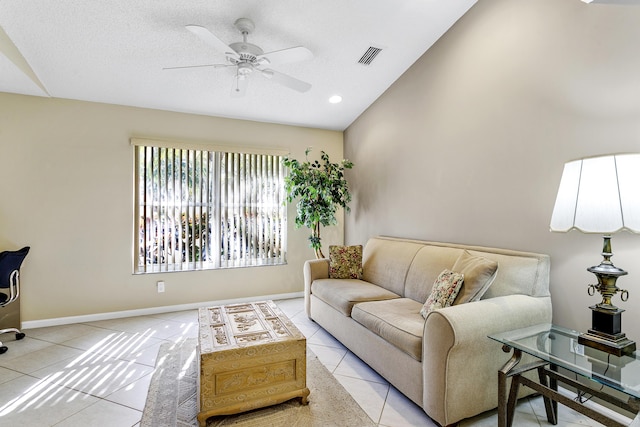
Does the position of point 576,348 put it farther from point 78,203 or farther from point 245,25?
point 78,203

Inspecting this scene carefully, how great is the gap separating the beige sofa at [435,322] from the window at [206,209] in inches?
62.1

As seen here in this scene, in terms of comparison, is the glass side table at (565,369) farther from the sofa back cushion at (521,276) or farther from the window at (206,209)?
the window at (206,209)

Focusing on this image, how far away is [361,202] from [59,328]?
3.90 m

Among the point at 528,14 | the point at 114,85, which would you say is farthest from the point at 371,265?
the point at 114,85

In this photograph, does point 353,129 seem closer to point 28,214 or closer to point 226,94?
point 226,94

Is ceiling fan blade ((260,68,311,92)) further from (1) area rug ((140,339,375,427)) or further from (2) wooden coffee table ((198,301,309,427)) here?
(1) area rug ((140,339,375,427))

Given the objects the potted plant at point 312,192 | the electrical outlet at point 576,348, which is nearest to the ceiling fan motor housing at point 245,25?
the potted plant at point 312,192

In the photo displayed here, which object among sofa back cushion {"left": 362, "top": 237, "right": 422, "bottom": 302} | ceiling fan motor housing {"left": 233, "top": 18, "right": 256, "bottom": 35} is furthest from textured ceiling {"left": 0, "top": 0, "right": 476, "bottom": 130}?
sofa back cushion {"left": 362, "top": 237, "right": 422, "bottom": 302}

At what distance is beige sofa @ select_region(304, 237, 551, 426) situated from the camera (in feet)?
5.52

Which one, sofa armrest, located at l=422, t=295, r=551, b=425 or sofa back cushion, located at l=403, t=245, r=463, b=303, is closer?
sofa armrest, located at l=422, t=295, r=551, b=425

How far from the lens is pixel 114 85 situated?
10.7 feet

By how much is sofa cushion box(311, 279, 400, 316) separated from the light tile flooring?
42cm

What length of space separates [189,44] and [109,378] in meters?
2.85

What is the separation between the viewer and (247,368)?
72.3 inches
